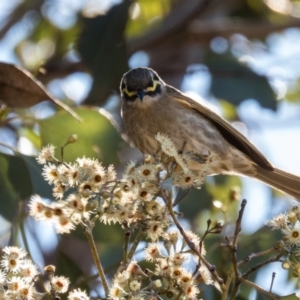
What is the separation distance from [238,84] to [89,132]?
1908 millimetres

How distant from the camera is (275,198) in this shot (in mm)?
5938

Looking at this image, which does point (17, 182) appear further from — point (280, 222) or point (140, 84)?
point (140, 84)

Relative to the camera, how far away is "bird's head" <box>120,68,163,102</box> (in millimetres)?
5164

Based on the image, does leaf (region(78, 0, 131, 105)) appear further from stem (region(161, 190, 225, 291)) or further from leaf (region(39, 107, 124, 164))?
stem (region(161, 190, 225, 291))

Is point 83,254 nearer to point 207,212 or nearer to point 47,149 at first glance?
point 207,212

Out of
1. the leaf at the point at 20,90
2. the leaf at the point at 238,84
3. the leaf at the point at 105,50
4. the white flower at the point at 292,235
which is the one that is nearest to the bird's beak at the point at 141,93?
the leaf at the point at 105,50

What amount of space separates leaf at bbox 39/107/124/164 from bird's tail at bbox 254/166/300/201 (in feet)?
5.07

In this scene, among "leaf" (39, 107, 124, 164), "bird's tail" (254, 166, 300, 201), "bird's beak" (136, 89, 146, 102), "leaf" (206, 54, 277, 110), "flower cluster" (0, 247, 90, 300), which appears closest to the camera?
"flower cluster" (0, 247, 90, 300)

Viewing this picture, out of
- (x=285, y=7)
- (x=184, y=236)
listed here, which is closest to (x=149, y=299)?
(x=184, y=236)

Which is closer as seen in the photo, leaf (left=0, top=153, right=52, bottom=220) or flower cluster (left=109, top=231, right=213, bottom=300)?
flower cluster (left=109, top=231, right=213, bottom=300)

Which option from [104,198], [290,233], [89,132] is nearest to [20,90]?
[89,132]

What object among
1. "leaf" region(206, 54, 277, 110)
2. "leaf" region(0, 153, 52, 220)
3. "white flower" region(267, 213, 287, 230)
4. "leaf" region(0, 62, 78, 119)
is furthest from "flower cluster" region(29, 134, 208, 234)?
"leaf" region(206, 54, 277, 110)

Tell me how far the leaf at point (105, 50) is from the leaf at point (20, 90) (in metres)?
1.08

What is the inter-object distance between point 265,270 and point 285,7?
3474mm
